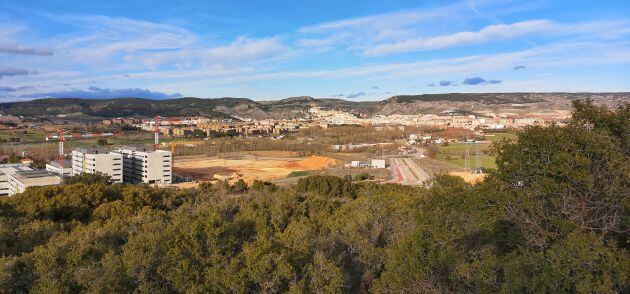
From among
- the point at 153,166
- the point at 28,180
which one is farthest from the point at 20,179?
the point at 153,166

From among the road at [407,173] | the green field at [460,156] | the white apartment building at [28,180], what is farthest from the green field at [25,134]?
the green field at [460,156]

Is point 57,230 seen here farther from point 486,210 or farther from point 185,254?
point 486,210

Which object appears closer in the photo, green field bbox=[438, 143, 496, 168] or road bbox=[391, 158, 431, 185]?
road bbox=[391, 158, 431, 185]

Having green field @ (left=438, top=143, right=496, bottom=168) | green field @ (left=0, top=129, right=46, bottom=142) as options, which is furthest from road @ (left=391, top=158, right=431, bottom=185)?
green field @ (left=0, top=129, right=46, bottom=142)

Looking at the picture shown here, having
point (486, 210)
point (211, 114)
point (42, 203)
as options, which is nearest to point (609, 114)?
point (486, 210)

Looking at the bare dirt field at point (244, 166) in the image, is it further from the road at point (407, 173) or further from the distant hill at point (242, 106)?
the distant hill at point (242, 106)

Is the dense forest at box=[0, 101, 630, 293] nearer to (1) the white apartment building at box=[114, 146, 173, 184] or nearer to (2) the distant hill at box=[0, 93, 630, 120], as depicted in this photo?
(1) the white apartment building at box=[114, 146, 173, 184]

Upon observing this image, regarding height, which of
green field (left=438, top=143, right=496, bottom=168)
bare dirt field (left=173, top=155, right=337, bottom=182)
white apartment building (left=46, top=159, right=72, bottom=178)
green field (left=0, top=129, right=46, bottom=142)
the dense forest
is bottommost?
bare dirt field (left=173, top=155, right=337, bottom=182)

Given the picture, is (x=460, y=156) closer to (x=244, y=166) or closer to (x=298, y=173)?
(x=298, y=173)
